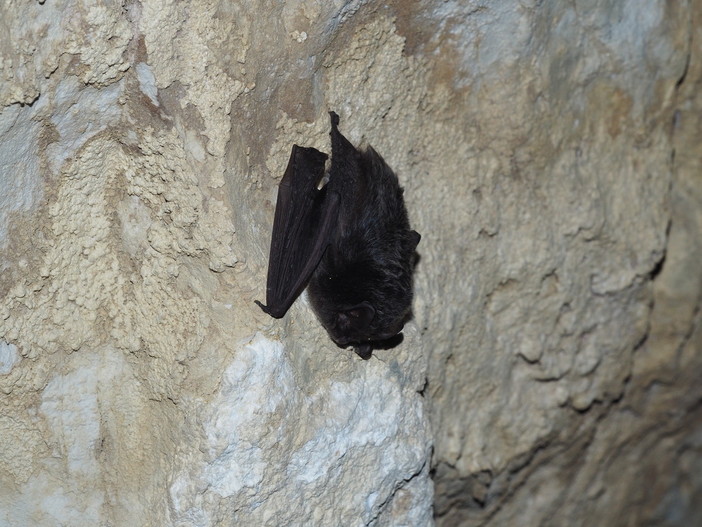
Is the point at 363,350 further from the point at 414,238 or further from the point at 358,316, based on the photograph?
the point at 414,238

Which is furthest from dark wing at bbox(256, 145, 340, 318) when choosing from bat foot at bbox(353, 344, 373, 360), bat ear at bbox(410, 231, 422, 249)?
bat ear at bbox(410, 231, 422, 249)

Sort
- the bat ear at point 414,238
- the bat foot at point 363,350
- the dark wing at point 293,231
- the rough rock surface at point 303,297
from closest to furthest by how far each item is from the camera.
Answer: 1. the rough rock surface at point 303,297
2. the dark wing at point 293,231
3. the bat foot at point 363,350
4. the bat ear at point 414,238

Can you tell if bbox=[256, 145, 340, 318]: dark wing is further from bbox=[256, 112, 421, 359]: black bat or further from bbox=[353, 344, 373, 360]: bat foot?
bbox=[353, 344, 373, 360]: bat foot

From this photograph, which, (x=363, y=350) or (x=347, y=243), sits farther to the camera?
(x=347, y=243)

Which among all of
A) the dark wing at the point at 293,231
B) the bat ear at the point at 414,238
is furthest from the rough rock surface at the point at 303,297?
the bat ear at the point at 414,238

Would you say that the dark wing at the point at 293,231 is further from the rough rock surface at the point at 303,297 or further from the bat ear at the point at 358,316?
the bat ear at the point at 358,316

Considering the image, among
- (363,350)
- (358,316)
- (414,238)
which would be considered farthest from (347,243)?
(363,350)

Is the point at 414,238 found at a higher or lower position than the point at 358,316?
higher
